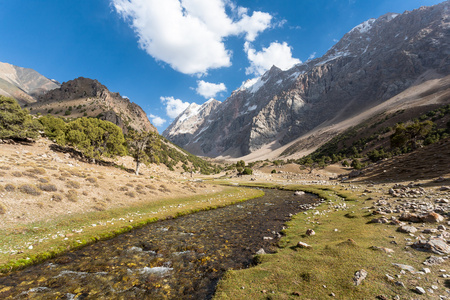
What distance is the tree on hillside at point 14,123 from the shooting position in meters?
44.8

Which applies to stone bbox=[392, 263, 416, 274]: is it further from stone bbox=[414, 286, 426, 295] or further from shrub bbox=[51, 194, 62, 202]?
shrub bbox=[51, 194, 62, 202]

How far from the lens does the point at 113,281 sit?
11.2m

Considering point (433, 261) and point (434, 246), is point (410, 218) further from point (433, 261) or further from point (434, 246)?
point (433, 261)

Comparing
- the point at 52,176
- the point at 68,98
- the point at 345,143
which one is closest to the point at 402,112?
the point at 345,143

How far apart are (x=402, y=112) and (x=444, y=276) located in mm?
208096

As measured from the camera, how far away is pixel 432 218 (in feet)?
44.5

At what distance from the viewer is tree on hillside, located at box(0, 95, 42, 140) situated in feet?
147

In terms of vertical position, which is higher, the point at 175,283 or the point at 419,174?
the point at 419,174

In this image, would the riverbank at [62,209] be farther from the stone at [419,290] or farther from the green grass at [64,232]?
the stone at [419,290]

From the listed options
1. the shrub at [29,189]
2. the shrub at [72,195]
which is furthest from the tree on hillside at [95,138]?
the shrub at [29,189]

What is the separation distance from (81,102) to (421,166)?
656 feet

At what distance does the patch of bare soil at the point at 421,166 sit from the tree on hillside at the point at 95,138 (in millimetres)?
A: 75716

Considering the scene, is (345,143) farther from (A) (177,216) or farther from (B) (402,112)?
(A) (177,216)

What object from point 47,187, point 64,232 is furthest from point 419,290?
point 47,187
